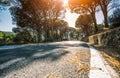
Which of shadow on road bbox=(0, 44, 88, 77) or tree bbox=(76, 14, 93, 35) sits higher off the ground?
tree bbox=(76, 14, 93, 35)

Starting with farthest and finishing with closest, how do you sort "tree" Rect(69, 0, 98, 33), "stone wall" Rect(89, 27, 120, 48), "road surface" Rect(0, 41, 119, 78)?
"tree" Rect(69, 0, 98, 33) < "stone wall" Rect(89, 27, 120, 48) < "road surface" Rect(0, 41, 119, 78)

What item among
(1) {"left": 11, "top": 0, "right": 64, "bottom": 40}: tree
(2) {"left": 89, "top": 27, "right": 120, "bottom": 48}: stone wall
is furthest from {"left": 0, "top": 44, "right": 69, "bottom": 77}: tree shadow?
(1) {"left": 11, "top": 0, "right": 64, "bottom": 40}: tree

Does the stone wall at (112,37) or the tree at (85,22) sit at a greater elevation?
the tree at (85,22)

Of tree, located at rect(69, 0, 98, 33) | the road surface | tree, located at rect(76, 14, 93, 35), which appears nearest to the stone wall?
the road surface

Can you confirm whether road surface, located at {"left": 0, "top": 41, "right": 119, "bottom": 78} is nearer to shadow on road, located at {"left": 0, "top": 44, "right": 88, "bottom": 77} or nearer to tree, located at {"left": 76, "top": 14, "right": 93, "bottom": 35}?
shadow on road, located at {"left": 0, "top": 44, "right": 88, "bottom": 77}

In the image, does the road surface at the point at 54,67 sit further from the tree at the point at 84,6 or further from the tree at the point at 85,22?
the tree at the point at 85,22

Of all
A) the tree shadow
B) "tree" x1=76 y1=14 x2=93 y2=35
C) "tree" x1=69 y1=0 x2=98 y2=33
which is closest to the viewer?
the tree shadow

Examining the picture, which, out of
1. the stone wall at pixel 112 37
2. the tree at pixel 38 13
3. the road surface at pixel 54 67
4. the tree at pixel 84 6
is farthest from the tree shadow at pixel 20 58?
the tree at pixel 38 13

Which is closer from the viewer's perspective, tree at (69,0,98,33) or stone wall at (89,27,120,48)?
stone wall at (89,27,120,48)

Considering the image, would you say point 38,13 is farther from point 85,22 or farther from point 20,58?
point 20,58

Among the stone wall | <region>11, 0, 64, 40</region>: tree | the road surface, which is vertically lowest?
the road surface

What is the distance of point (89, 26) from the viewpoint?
59.5 m

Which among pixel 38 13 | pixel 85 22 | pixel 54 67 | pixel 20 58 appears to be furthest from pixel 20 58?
pixel 85 22

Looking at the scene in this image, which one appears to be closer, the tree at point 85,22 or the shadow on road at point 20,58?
the shadow on road at point 20,58
